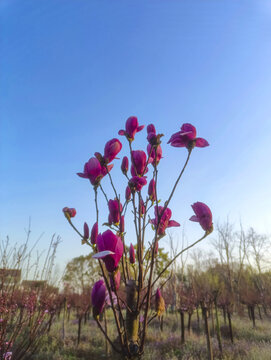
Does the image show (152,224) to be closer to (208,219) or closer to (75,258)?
(208,219)

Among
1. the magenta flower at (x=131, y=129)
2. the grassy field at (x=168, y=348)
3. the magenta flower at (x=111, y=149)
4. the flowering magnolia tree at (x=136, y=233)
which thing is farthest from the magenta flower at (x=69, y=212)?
the grassy field at (x=168, y=348)

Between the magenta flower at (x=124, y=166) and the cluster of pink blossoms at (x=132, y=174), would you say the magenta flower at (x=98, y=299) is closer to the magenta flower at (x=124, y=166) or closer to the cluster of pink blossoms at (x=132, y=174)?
the cluster of pink blossoms at (x=132, y=174)

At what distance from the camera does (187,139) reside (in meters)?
0.84

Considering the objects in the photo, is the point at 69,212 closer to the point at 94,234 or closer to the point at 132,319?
the point at 94,234

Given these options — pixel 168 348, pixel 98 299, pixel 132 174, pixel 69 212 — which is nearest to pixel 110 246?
pixel 98 299

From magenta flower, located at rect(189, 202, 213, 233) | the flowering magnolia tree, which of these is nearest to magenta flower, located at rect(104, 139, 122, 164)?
the flowering magnolia tree

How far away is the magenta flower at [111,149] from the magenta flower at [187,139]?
7.7 inches

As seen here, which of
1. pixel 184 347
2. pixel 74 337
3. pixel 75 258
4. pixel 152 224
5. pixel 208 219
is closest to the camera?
pixel 208 219

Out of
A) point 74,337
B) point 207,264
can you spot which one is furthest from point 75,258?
point 74,337

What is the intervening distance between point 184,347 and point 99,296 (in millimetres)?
6765

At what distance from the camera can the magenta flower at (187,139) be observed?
0.83 meters

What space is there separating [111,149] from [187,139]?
282mm

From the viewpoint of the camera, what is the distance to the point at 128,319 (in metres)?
0.73

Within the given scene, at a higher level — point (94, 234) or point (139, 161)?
point (139, 161)
